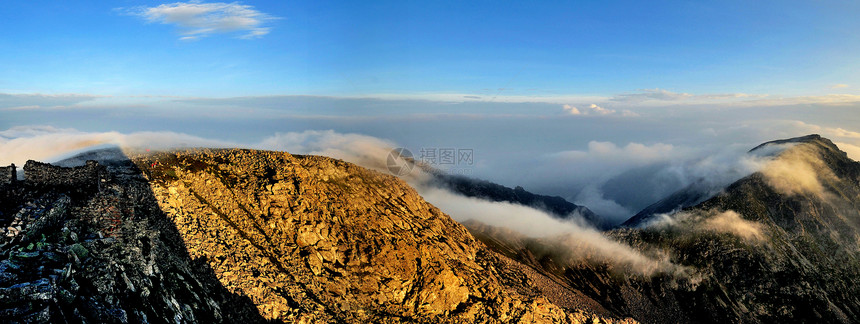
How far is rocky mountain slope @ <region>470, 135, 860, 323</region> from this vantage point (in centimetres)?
13975

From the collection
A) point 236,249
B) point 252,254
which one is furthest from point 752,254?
point 236,249

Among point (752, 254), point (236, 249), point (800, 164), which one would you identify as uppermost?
point (236, 249)

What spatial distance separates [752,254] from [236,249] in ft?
564

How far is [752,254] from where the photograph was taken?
15088 cm

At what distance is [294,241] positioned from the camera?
5728 centimetres

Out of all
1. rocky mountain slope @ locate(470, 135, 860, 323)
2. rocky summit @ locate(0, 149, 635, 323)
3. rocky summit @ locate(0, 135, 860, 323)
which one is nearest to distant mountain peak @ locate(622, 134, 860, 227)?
rocky mountain slope @ locate(470, 135, 860, 323)

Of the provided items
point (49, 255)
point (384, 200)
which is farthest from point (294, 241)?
point (49, 255)

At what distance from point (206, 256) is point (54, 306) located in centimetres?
2389

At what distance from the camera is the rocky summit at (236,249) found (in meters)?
28.6

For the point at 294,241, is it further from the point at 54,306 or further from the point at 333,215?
the point at 54,306

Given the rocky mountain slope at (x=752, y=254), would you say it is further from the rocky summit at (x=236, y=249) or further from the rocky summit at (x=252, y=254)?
the rocky summit at (x=236, y=249)

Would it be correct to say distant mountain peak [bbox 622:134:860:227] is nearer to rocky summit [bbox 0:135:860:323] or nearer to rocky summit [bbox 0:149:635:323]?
rocky summit [bbox 0:135:860:323]

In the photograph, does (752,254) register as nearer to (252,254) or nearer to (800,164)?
(800,164)

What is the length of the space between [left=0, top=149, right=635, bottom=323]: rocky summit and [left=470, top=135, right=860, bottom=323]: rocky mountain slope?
68.0 metres
